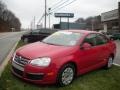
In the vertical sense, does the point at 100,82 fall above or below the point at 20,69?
below

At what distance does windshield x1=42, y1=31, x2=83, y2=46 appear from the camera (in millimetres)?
7891

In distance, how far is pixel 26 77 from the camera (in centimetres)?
674

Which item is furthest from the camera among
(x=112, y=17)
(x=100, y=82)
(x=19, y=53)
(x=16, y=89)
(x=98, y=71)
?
(x=112, y=17)

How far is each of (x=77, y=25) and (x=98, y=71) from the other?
62130mm

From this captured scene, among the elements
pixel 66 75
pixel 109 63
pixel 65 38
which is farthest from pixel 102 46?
pixel 66 75

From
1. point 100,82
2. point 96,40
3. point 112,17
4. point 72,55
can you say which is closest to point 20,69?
point 72,55

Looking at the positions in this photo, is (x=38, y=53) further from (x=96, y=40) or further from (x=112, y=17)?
(x=112, y=17)

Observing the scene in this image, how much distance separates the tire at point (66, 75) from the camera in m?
6.89

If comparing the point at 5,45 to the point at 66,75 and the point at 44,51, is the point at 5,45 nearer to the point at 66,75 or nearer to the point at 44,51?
the point at 44,51

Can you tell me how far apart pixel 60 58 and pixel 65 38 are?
146 cm

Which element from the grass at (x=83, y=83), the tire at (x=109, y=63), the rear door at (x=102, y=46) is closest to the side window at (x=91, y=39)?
the rear door at (x=102, y=46)

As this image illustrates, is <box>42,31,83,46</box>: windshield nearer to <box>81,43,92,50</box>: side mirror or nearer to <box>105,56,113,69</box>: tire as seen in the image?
<box>81,43,92,50</box>: side mirror

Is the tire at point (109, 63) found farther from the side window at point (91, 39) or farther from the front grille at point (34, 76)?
the front grille at point (34, 76)

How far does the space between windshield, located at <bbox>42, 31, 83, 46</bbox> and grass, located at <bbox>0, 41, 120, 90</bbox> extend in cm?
117
